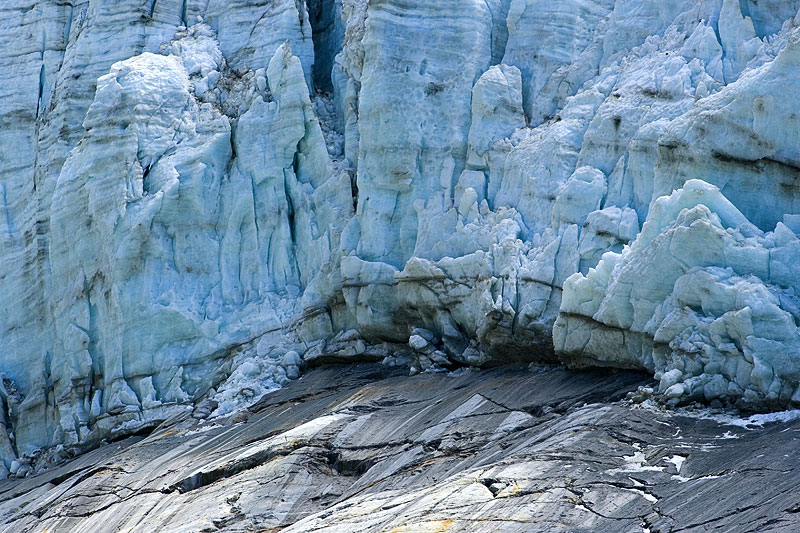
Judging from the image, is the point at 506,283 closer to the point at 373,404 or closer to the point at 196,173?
the point at 373,404

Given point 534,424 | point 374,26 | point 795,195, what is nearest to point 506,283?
point 534,424

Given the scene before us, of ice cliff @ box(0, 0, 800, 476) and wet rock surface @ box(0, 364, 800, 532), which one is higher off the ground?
ice cliff @ box(0, 0, 800, 476)

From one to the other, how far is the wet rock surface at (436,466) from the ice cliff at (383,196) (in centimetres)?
97

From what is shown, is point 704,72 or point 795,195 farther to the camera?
point 704,72

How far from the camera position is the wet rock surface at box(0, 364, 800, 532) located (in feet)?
45.8

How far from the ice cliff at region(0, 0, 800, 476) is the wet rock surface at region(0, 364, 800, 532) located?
0.97 meters

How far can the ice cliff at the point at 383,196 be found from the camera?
57.8 feet

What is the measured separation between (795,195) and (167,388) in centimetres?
1417

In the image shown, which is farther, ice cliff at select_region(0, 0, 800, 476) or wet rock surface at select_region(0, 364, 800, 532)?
A: ice cliff at select_region(0, 0, 800, 476)

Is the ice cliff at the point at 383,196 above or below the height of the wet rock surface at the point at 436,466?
above

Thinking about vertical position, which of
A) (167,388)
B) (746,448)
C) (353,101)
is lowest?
(167,388)

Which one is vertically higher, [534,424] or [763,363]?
[763,363]

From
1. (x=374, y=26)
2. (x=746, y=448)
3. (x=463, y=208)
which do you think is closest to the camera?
(x=746, y=448)

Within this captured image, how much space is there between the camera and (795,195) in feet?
57.7
